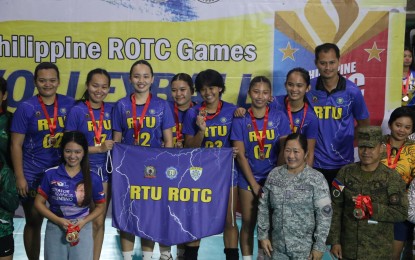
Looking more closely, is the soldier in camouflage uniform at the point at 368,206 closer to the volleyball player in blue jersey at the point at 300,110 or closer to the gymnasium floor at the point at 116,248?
the volleyball player in blue jersey at the point at 300,110

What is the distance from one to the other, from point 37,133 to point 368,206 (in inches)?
99.8

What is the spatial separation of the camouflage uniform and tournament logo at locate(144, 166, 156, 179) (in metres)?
0.99

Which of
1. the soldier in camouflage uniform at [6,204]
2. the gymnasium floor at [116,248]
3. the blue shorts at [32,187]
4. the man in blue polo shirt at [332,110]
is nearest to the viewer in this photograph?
the soldier in camouflage uniform at [6,204]

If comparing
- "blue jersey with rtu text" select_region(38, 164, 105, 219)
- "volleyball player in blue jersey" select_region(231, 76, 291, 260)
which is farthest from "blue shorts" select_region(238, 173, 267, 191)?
"blue jersey with rtu text" select_region(38, 164, 105, 219)

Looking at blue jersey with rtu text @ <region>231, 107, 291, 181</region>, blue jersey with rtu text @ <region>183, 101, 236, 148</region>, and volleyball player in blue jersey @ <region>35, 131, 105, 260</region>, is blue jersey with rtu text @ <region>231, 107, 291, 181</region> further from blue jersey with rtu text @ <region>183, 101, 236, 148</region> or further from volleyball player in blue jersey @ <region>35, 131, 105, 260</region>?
volleyball player in blue jersey @ <region>35, 131, 105, 260</region>

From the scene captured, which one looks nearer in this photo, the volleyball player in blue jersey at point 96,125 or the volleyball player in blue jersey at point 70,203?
the volleyball player in blue jersey at point 70,203

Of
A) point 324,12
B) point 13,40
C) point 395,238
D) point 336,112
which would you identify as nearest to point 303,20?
point 324,12

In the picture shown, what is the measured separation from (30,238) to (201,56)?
2411 mm

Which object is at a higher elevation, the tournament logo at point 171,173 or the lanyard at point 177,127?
the lanyard at point 177,127

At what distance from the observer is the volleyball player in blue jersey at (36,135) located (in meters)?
4.46

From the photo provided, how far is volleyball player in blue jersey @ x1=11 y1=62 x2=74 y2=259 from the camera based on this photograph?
4457mm

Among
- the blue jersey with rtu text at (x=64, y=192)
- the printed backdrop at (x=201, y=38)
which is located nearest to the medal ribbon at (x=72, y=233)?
the blue jersey with rtu text at (x=64, y=192)

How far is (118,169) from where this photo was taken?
4484mm

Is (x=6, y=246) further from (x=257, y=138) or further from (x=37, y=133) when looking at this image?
(x=257, y=138)
